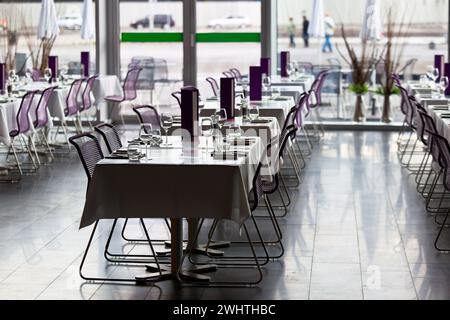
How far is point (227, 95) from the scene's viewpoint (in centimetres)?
898

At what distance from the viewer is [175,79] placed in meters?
15.7

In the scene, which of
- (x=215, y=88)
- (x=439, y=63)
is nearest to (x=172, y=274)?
(x=215, y=88)

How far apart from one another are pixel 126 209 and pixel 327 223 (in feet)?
8.25

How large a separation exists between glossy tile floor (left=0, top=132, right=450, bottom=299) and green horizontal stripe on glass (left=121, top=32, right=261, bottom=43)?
4691 millimetres

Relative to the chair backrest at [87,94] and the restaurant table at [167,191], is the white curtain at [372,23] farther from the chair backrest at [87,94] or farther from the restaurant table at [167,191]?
the restaurant table at [167,191]

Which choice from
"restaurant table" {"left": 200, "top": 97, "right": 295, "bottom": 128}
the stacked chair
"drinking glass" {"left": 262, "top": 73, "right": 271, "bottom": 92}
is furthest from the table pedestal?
"drinking glass" {"left": 262, "top": 73, "right": 271, "bottom": 92}

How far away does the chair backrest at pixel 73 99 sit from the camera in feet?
41.2

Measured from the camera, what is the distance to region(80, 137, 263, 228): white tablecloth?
20.0 ft

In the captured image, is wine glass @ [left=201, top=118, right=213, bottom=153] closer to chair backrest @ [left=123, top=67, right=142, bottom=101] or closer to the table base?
the table base

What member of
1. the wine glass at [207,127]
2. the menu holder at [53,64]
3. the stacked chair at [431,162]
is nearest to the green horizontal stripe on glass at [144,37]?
the menu holder at [53,64]

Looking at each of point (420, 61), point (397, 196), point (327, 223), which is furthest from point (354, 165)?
point (420, 61)

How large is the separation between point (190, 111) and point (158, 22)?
8.62 meters

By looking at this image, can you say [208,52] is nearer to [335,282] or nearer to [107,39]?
[107,39]

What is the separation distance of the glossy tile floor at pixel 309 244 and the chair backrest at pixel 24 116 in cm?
53
